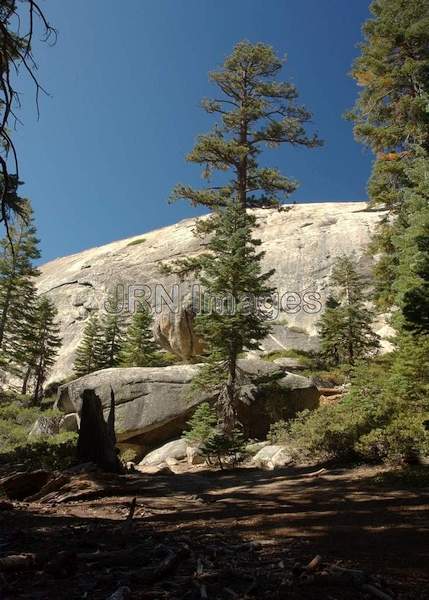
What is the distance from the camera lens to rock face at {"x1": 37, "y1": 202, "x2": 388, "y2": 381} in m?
34.1

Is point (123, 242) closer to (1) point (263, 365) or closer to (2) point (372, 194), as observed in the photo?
(1) point (263, 365)

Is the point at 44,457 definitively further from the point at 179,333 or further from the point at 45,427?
the point at 179,333

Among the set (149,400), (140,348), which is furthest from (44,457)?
(140,348)

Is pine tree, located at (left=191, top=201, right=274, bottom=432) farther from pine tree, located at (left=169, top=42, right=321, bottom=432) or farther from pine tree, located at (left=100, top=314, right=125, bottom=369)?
pine tree, located at (left=100, top=314, right=125, bottom=369)

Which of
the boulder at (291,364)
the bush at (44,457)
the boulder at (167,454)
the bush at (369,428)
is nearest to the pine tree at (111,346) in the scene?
the boulder at (291,364)

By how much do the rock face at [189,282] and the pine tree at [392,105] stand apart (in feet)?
40.1

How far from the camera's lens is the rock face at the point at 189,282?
34094 mm

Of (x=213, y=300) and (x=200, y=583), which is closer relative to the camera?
(x=200, y=583)

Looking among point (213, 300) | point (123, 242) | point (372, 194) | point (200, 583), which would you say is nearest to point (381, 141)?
point (372, 194)

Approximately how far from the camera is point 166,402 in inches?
894

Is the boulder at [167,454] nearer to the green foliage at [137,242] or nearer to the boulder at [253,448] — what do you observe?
the boulder at [253,448]

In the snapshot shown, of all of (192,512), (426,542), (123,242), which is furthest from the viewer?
(123,242)

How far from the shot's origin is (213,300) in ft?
59.0

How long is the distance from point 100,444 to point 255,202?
1489 centimetres
